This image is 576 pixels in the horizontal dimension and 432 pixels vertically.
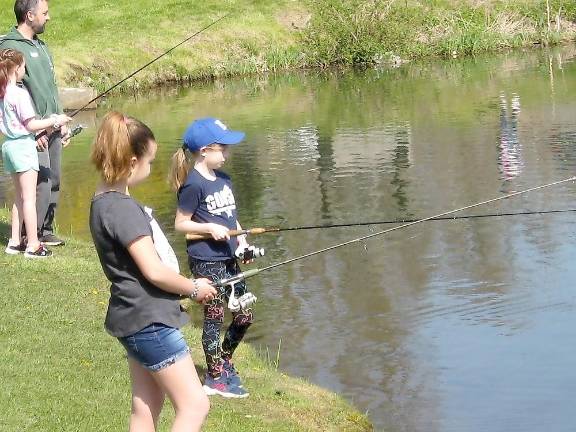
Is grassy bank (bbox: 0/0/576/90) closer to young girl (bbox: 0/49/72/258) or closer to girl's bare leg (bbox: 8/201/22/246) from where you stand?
girl's bare leg (bbox: 8/201/22/246)

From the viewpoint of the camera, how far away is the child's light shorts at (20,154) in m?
8.27

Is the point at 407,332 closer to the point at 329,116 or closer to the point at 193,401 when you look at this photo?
the point at 193,401

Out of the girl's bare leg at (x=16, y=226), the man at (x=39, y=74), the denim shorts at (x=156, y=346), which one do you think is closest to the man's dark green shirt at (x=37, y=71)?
the man at (x=39, y=74)

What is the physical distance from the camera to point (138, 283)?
4.32 metres

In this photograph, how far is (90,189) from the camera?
49.2ft

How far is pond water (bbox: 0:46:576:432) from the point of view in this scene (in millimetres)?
7223

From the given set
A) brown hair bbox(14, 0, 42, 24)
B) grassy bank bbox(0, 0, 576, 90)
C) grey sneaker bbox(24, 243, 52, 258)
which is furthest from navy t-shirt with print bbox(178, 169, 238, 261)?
grassy bank bbox(0, 0, 576, 90)

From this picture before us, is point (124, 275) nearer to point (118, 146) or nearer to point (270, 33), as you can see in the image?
point (118, 146)

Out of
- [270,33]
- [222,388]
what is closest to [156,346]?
[222,388]

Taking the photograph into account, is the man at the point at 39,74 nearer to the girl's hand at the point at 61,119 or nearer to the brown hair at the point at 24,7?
the brown hair at the point at 24,7

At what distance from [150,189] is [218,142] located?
8.77 m

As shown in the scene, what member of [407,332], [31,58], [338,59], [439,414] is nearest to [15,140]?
[31,58]

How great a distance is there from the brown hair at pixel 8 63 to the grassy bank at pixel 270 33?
801 inches

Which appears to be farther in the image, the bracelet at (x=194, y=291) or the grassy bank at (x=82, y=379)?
the grassy bank at (x=82, y=379)
